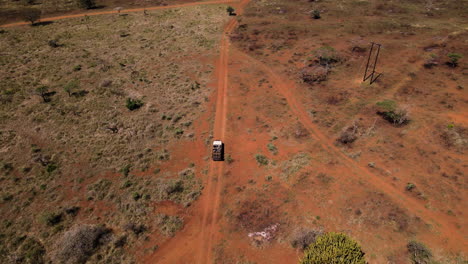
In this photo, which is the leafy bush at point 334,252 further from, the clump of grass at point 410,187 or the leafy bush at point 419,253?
the clump of grass at point 410,187

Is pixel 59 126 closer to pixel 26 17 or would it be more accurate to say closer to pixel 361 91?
pixel 361 91

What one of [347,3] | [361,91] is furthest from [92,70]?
[347,3]

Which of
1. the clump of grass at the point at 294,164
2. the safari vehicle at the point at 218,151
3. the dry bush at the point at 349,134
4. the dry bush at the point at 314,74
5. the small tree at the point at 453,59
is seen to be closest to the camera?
the clump of grass at the point at 294,164

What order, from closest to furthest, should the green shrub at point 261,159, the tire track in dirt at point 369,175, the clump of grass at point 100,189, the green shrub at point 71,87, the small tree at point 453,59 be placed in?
the tire track in dirt at point 369,175, the clump of grass at point 100,189, the green shrub at point 261,159, the green shrub at point 71,87, the small tree at point 453,59

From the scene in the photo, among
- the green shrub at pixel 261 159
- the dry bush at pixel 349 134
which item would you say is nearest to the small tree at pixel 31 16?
the green shrub at pixel 261 159

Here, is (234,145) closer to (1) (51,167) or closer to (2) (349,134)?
(2) (349,134)

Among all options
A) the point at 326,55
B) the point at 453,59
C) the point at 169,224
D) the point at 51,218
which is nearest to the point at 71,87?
the point at 51,218

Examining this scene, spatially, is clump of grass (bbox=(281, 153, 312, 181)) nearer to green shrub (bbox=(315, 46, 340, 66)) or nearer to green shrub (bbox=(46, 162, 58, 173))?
green shrub (bbox=(315, 46, 340, 66))
